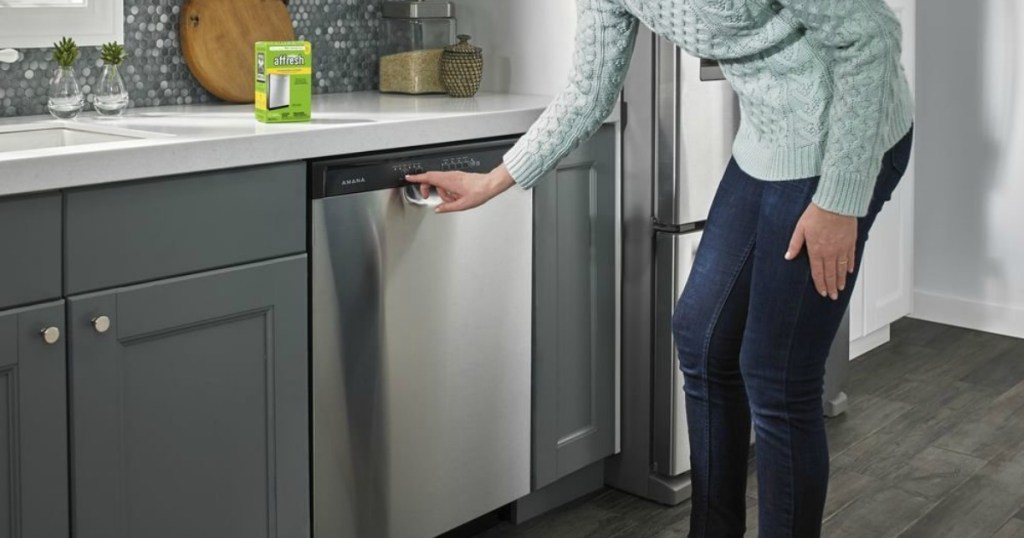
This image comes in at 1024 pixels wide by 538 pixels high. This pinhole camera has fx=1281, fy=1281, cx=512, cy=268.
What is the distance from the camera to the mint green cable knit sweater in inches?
64.0

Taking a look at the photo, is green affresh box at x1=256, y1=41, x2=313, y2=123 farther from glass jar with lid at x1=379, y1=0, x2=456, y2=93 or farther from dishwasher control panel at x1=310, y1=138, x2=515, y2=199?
glass jar with lid at x1=379, y1=0, x2=456, y2=93

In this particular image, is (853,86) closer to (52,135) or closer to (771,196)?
(771,196)

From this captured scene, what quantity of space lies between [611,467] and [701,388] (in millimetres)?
860

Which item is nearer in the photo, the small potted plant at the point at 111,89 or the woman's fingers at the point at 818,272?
the woman's fingers at the point at 818,272

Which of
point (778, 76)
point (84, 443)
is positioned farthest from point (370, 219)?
point (778, 76)

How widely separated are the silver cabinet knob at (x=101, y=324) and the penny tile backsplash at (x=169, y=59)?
0.65 metres

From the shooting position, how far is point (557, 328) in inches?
101

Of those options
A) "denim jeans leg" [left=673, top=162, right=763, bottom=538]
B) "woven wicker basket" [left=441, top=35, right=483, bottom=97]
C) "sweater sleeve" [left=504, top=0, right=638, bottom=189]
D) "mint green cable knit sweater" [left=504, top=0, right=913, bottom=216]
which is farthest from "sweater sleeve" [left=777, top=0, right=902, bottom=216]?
"woven wicker basket" [left=441, top=35, right=483, bottom=97]

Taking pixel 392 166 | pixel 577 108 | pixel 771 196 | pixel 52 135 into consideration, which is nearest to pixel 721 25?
pixel 771 196

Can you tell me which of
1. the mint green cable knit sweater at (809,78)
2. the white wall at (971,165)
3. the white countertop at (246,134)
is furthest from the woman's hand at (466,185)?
the white wall at (971,165)

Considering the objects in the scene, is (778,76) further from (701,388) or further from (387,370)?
(387,370)

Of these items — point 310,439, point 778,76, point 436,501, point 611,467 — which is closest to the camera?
point 778,76

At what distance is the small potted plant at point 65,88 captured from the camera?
2.21 meters

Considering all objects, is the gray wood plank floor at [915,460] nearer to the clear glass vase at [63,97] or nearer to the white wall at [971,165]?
the white wall at [971,165]
